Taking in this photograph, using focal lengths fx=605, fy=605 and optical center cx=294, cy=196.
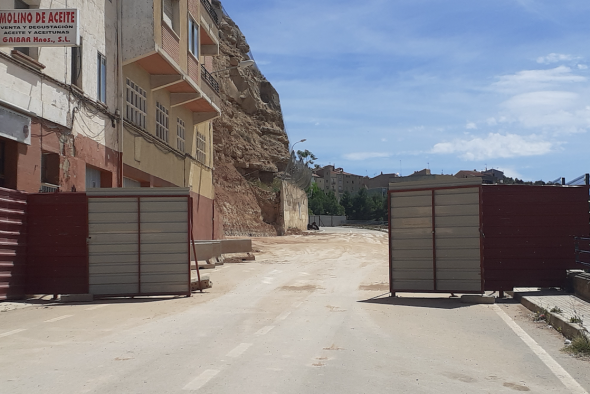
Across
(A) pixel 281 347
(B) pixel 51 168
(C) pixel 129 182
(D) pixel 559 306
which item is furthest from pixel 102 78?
(D) pixel 559 306

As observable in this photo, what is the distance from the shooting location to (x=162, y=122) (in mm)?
26188

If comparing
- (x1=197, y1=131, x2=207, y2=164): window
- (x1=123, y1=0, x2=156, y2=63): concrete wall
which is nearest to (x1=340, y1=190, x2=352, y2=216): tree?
(x1=197, y1=131, x2=207, y2=164): window

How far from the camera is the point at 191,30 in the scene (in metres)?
27.3

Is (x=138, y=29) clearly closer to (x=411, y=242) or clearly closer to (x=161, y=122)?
(x=161, y=122)

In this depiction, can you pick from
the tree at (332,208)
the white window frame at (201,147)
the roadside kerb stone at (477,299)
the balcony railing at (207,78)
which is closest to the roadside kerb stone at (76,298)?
the roadside kerb stone at (477,299)

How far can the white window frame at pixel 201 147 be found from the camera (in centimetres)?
3319

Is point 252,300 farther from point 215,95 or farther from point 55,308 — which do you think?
point 215,95

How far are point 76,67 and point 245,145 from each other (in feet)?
157

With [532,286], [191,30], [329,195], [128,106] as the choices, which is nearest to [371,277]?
[532,286]

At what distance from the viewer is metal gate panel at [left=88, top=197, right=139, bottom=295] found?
14188 millimetres

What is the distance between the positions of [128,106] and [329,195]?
A: 12080 centimetres

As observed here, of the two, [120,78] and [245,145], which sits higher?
[245,145]

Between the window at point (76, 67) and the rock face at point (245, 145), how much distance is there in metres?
34.2

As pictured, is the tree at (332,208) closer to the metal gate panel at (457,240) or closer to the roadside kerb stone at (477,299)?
the metal gate panel at (457,240)
